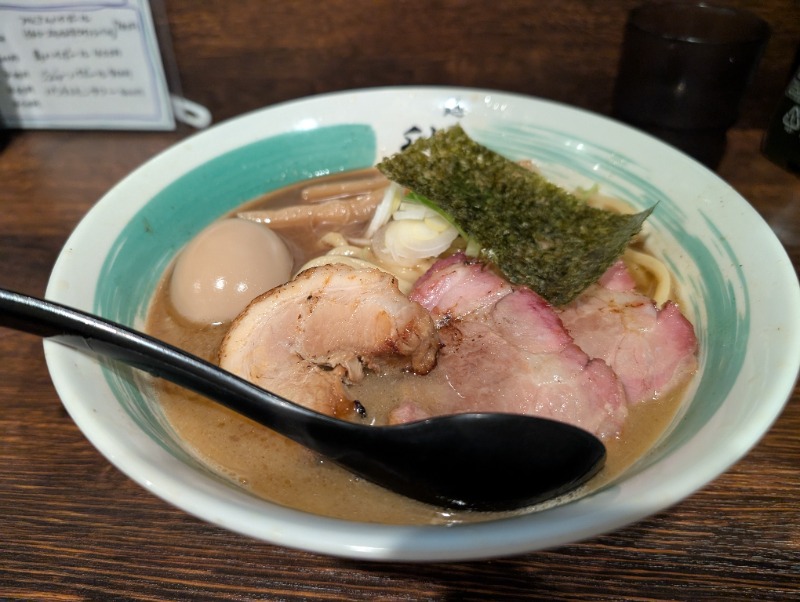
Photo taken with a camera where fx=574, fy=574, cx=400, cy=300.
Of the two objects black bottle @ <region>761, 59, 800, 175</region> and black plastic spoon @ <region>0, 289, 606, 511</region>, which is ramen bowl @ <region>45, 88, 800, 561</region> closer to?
black plastic spoon @ <region>0, 289, 606, 511</region>

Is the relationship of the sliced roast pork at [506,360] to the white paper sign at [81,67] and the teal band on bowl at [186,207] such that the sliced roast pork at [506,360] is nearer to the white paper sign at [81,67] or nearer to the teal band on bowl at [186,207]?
the teal band on bowl at [186,207]

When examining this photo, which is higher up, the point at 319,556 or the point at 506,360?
the point at 506,360

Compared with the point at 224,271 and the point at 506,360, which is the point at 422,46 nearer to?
the point at 224,271

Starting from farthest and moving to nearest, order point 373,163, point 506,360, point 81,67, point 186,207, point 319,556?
point 81,67 < point 373,163 < point 186,207 < point 506,360 < point 319,556

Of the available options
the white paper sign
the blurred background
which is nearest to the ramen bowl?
the blurred background

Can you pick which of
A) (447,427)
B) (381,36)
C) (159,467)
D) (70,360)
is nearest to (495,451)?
(447,427)

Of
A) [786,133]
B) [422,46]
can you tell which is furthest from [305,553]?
[786,133]

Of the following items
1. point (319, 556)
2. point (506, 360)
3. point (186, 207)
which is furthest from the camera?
point (186, 207)
